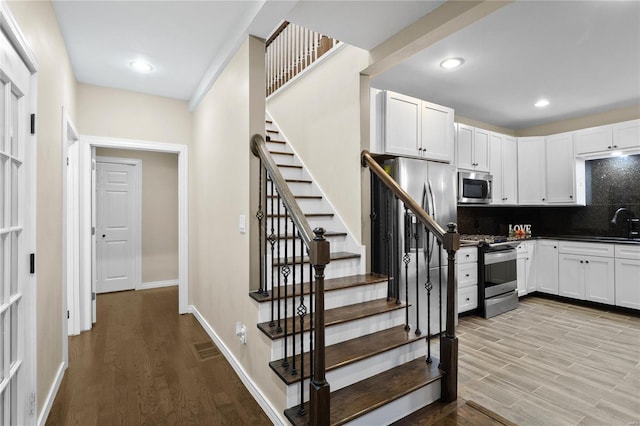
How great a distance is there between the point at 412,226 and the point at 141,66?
3124 mm

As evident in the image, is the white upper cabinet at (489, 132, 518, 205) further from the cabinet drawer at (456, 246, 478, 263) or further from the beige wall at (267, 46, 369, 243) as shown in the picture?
the beige wall at (267, 46, 369, 243)

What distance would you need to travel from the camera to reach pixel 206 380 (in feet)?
8.18

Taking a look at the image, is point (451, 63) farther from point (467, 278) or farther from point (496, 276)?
point (496, 276)

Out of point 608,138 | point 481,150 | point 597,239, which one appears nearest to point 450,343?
point 481,150

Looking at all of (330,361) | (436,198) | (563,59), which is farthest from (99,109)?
Result: (563,59)

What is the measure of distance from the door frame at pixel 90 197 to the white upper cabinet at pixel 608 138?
18.3 feet

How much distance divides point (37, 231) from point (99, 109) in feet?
7.44

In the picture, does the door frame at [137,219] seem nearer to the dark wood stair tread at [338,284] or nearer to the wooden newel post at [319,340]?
the dark wood stair tread at [338,284]

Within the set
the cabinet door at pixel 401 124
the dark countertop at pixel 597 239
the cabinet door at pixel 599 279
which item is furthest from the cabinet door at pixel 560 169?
the cabinet door at pixel 401 124

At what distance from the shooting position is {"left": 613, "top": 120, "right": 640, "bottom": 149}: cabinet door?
13.7 feet

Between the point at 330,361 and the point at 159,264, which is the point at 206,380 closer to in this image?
the point at 330,361

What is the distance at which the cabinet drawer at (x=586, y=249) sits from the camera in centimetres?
427

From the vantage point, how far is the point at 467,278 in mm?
3889

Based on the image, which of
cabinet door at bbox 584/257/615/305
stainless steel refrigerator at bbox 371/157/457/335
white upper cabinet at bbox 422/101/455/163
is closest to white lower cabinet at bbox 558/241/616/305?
cabinet door at bbox 584/257/615/305
